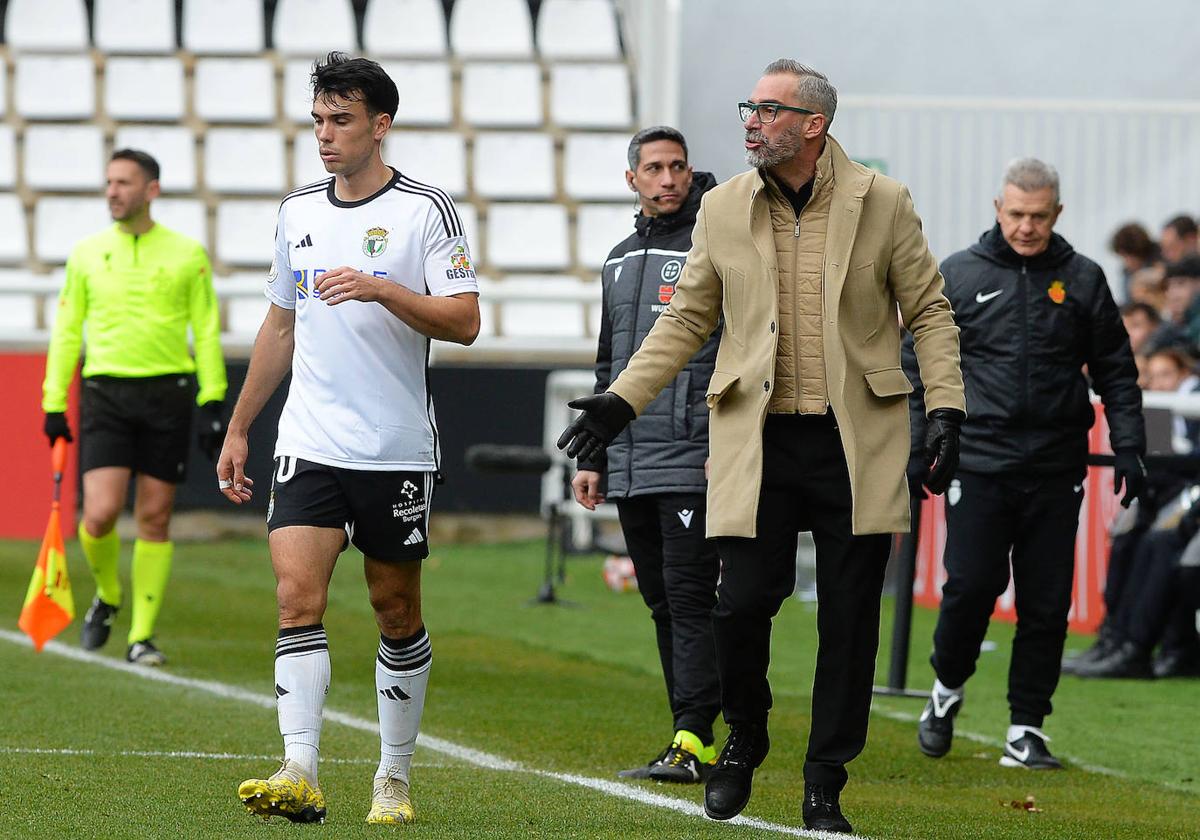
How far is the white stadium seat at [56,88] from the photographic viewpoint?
712 inches

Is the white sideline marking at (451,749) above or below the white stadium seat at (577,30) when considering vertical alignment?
below

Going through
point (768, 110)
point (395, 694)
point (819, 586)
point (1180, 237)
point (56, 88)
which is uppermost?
point (56, 88)

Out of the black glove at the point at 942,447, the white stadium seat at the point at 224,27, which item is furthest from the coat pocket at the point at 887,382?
the white stadium seat at the point at 224,27

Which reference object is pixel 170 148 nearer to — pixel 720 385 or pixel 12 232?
pixel 12 232

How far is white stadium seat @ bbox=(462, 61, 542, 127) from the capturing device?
59.2 feet

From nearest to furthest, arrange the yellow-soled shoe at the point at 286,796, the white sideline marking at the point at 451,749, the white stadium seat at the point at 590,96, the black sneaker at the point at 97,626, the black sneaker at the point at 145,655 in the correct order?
the yellow-soled shoe at the point at 286,796, the white sideline marking at the point at 451,749, the black sneaker at the point at 145,655, the black sneaker at the point at 97,626, the white stadium seat at the point at 590,96

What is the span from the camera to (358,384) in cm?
525

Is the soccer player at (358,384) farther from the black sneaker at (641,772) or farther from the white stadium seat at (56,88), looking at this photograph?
the white stadium seat at (56,88)

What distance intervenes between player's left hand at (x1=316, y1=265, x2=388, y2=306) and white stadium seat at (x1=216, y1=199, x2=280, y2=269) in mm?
12131

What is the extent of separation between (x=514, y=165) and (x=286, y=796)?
13.3m

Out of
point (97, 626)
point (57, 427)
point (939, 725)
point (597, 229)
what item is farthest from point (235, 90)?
point (939, 725)

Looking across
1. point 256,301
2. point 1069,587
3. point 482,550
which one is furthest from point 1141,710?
point 256,301

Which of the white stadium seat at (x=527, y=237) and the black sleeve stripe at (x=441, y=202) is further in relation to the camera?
the white stadium seat at (x=527, y=237)

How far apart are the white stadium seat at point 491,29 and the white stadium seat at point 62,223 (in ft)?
12.5
